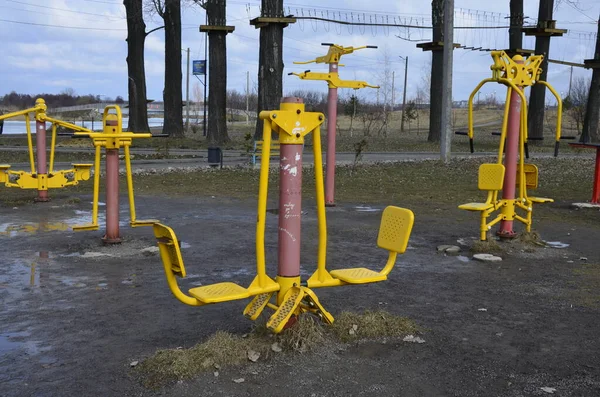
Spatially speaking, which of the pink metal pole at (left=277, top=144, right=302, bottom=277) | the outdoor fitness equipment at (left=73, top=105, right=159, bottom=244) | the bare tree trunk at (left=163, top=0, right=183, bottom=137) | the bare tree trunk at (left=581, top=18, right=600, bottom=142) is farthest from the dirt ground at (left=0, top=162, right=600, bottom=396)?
the bare tree trunk at (left=163, top=0, right=183, bottom=137)

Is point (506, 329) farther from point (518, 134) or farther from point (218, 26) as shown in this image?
point (218, 26)

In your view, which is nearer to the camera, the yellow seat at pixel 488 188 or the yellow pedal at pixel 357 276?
the yellow pedal at pixel 357 276

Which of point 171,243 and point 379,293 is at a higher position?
point 171,243

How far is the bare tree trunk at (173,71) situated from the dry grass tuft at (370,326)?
90.5 ft

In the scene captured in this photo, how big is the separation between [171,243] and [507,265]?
411 cm

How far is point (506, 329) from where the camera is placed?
4.88m

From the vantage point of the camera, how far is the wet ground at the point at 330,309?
12.7ft

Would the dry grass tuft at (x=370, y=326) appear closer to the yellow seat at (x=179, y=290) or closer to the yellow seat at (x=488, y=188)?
the yellow seat at (x=179, y=290)

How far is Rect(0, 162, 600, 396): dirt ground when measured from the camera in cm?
387

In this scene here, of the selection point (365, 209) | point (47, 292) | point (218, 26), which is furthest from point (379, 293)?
point (218, 26)

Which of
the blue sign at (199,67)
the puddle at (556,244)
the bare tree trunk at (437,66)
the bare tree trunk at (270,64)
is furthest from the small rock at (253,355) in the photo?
the blue sign at (199,67)

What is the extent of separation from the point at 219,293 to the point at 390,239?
1.23m

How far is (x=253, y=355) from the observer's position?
413 centimetres

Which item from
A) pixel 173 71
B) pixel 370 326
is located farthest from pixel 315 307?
pixel 173 71
